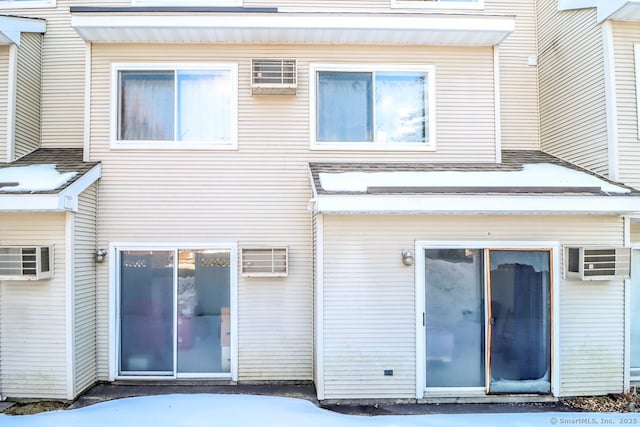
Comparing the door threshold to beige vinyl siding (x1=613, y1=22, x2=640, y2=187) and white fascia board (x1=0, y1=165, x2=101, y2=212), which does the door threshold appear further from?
white fascia board (x1=0, y1=165, x2=101, y2=212)

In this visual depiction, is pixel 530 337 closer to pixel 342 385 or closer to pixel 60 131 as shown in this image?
pixel 342 385

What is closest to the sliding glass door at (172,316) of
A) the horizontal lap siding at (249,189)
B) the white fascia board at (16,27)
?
the horizontal lap siding at (249,189)

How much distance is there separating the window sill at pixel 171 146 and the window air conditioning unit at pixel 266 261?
1591 millimetres

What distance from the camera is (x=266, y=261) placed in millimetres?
6445

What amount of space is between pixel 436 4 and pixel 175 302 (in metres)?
6.36

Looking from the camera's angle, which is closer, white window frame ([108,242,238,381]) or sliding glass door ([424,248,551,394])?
sliding glass door ([424,248,551,394])

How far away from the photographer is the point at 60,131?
759 centimetres

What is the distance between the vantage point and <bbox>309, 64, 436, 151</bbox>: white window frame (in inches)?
267

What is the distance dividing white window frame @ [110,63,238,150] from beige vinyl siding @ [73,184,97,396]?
901 mm

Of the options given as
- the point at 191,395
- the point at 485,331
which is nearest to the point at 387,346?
the point at 485,331

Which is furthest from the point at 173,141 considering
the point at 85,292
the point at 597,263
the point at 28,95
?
the point at 597,263

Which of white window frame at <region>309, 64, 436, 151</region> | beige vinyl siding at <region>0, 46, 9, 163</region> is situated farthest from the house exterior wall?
white window frame at <region>309, 64, 436, 151</region>

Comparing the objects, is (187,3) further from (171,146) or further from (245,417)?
(245,417)

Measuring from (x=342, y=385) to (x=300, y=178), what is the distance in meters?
2.99
